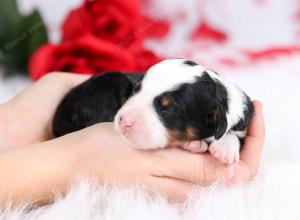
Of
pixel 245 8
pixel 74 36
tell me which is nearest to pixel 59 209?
pixel 74 36

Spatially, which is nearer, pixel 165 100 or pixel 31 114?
pixel 165 100

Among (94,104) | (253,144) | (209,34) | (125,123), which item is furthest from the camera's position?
(209,34)

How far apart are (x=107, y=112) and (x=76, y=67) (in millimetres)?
915

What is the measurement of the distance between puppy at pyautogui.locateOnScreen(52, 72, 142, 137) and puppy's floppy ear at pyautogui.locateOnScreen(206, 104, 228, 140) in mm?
392

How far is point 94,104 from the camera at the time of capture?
5.53 feet

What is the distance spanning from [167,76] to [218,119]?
18cm

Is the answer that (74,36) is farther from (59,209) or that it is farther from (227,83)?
(59,209)

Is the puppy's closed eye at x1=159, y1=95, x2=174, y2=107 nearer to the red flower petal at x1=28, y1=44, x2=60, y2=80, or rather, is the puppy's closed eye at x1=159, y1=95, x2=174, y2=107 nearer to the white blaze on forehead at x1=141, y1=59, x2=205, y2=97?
the white blaze on forehead at x1=141, y1=59, x2=205, y2=97

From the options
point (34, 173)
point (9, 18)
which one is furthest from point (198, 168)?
point (9, 18)

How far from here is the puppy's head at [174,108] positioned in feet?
4.20

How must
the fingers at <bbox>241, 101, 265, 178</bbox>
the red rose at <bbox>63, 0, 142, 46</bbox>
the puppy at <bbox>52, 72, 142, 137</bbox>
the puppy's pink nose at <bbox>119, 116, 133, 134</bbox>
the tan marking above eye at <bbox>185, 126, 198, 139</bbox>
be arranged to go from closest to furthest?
the puppy's pink nose at <bbox>119, 116, 133, 134</bbox> → the tan marking above eye at <bbox>185, 126, 198, 139</bbox> → the fingers at <bbox>241, 101, 265, 178</bbox> → the puppy at <bbox>52, 72, 142, 137</bbox> → the red rose at <bbox>63, 0, 142, 46</bbox>

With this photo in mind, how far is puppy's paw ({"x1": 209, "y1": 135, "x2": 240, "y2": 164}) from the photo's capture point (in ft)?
4.50

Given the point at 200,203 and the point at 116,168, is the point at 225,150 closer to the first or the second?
the point at 200,203

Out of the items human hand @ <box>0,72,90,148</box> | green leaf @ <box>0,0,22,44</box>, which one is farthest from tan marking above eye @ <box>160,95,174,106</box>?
green leaf @ <box>0,0,22,44</box>
